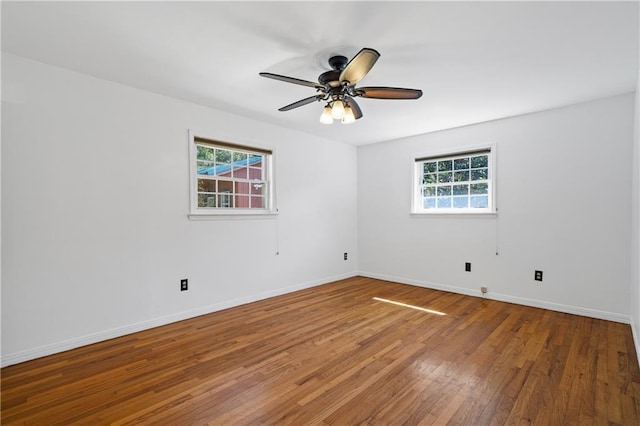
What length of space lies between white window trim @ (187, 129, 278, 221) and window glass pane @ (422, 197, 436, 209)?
7.71 feet

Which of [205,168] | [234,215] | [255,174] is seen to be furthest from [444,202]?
[205,168]

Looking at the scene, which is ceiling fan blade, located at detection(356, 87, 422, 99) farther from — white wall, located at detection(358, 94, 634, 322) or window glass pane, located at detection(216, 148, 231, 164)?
white wall, located at detection(358, 94, 634, 322)

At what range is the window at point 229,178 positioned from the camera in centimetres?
354

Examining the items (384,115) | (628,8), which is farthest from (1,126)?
(628,8)

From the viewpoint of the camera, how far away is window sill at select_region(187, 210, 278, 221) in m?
3.46

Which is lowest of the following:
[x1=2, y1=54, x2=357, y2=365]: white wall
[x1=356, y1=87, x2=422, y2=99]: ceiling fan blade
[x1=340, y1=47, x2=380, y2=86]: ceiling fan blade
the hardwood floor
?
the hardwood floor

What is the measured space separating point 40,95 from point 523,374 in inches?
171

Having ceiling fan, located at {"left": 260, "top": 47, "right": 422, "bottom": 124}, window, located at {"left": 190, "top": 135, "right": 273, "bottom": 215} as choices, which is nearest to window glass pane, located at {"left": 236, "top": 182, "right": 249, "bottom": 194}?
window, located at {"left": 190, "top": 135, "right": 273, "bottom": 215}

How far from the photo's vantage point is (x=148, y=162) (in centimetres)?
311

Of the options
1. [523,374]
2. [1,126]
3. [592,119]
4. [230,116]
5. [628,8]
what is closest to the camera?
[628,8]

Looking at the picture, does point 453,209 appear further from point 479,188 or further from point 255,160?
point 255,160

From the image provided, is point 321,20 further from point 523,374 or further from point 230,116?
point 523,374

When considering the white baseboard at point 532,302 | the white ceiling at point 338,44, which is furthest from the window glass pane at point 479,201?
the white ceiling at point 338,44

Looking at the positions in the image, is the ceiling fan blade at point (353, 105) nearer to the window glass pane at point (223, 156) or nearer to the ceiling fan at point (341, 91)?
the ceiling fan at point (341, 91)
